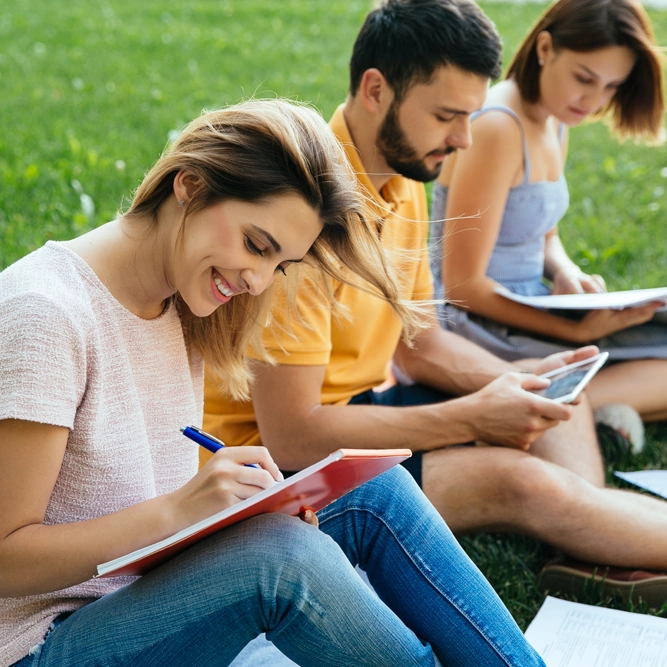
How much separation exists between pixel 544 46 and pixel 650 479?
137 cm

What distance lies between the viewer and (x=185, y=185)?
155cm

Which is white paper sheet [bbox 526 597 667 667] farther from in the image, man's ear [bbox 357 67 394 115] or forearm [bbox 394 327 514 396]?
man's ear [bbox 357 67 394 115]

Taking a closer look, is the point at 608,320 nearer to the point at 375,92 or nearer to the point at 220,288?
the point at 375,92

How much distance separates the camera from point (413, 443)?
2246 mm

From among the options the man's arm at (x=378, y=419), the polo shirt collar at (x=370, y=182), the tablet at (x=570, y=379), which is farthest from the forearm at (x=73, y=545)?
the tablet at (x=570, y=379)

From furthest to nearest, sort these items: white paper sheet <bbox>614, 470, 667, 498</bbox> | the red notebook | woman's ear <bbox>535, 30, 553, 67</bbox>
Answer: woman's ear <bbox>535, 30, 553, 67</bbox> → white paper sheet <bbox>614, 470, 667, 498</bbox> → the red notebook

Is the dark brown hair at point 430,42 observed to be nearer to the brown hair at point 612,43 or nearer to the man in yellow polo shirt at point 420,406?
the man in yellow polo shirt at point 420,406

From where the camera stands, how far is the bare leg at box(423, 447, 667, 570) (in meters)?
2.14

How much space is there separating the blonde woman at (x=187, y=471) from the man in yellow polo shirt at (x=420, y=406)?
358 mm

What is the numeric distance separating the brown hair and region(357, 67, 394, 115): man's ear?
0.78 m

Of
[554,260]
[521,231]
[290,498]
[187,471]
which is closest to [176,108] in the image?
[554,260]

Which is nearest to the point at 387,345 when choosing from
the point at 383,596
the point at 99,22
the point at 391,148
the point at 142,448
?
the point at 391,148

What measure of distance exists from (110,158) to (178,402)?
10.5ft

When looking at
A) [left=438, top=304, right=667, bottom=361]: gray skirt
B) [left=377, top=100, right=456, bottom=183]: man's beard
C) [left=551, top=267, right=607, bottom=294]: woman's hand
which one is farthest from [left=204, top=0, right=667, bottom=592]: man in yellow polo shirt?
[left=551, top=267, right=607, bottom=294]: woman's hand
